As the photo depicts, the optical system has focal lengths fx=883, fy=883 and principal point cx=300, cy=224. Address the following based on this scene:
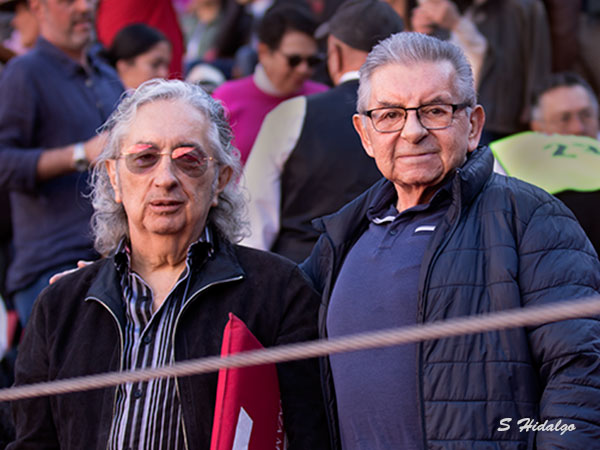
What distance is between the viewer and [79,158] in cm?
426

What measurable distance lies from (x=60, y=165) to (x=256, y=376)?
6.85 feet

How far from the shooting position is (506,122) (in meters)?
5.73

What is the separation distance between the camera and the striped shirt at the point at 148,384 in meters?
2.64

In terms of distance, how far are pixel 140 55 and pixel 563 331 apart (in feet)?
13.2

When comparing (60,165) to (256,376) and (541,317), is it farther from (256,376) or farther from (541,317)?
(541,317)

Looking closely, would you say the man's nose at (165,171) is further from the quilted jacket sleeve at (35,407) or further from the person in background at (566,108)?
the person in background at (566,108)

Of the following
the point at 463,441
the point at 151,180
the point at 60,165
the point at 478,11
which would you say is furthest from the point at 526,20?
the point at 463,441

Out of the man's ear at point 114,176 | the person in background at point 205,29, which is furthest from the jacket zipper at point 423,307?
the person in background at point 205,29

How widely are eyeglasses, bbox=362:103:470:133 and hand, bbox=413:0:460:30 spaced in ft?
9.05

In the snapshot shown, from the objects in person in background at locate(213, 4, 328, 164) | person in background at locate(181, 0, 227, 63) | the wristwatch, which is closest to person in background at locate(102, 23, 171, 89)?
person in background at locate(213, 4, 328, 164)

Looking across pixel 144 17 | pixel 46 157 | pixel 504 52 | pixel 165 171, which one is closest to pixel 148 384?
pixel 165 171

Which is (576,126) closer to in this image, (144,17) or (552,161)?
(552,161)

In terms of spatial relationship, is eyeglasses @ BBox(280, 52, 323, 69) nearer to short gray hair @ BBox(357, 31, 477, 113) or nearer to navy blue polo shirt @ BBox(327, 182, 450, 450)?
short gray hair @ BBox(357, 31, 477, 113)

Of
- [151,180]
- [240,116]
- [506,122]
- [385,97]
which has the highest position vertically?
[385,97]
